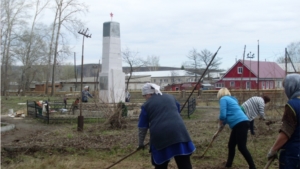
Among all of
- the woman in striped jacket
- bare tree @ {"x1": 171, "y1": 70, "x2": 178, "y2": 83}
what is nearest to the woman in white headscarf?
the woman in striped jacket

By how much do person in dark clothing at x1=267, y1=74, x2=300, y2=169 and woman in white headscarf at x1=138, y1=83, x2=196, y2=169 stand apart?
106cm

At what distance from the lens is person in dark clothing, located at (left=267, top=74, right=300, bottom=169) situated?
11.8 feet

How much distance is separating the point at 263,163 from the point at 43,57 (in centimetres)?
4176

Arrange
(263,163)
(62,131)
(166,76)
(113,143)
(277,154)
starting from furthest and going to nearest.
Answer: (166,76), (62,131), (113,143), (263,163), (277,154)

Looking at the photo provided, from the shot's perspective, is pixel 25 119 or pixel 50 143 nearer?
pixel 50 143

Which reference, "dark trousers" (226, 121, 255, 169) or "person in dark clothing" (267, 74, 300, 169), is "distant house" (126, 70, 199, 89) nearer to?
"dark trousers" (226, 121, 255, 169)

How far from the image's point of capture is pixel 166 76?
74062mm

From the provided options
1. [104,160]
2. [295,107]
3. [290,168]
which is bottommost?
[104,160]

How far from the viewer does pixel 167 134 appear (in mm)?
4328

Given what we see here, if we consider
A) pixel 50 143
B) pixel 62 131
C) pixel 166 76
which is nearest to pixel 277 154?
pixel 50 143

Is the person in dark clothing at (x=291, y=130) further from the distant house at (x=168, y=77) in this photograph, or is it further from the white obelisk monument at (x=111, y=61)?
the distant house at (x=168, y=77)

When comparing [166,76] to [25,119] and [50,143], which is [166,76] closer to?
[25,119]

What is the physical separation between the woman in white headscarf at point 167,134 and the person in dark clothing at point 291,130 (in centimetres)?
106

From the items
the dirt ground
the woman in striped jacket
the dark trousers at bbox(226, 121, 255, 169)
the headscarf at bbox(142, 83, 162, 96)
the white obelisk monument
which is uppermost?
the white obelisk monument
